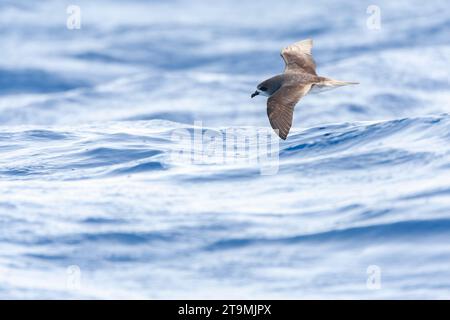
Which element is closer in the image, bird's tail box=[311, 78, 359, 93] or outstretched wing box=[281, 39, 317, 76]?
bird's tail box=[311, 78, 359, 93]

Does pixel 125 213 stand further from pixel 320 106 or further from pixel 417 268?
pixel 320 106

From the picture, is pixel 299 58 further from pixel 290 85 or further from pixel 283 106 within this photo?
pixel 283 106

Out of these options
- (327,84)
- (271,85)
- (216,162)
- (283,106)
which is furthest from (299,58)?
(283,106)

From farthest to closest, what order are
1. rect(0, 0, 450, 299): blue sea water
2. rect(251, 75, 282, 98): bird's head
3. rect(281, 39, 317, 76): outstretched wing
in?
rect(281, 39, 317, 76): outstretched wing < rect(251, 75, 282, 98): bird's head < rect(0, 0, 450, 299): blue sea water

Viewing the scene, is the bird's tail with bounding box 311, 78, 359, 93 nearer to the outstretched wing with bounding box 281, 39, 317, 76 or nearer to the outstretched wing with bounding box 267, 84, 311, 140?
the outstretched wing with bounding box 267, 84, 311, 140

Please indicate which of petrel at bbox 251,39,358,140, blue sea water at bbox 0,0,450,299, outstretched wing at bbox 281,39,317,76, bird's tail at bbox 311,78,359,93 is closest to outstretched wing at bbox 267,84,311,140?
petrel at bbox 251,39,358,140
